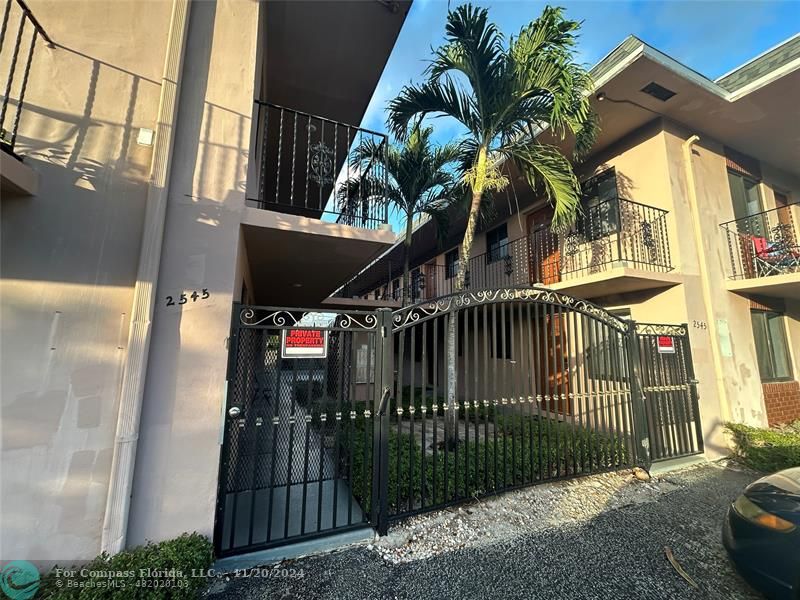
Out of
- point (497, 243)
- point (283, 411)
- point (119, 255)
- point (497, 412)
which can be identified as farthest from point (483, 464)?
point (497, 243)

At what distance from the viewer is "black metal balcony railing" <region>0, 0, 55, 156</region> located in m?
2.42

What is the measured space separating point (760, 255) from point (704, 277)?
194 centimetres

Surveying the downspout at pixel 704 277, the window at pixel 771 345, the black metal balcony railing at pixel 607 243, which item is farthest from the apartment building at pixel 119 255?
the window at pixel 771 345

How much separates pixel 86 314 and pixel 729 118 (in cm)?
1027

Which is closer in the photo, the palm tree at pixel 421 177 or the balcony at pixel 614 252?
the balcony at pixel 614 252

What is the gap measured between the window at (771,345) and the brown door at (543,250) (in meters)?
3.86

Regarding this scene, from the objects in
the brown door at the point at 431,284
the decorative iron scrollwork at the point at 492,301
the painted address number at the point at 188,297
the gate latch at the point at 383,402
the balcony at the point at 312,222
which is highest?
the brown door at the point at 431,284

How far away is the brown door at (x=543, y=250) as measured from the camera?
27.0 ft

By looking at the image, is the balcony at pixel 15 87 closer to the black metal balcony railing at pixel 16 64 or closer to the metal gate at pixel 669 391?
the black metal balcony railing at pixel 16 64

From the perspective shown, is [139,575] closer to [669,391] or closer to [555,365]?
[555,365]

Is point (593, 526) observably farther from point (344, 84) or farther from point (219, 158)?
point (344, 84)

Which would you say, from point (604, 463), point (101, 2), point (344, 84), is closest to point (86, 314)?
point (101, 2)

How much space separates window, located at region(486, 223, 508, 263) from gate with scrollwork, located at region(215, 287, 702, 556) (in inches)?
215

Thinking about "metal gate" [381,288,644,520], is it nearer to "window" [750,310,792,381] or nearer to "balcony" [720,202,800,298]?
"balcony" [720,202,800,298]
